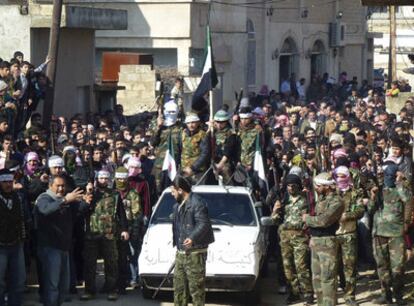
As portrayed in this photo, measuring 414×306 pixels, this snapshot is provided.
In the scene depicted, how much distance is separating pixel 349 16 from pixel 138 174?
1504 inches

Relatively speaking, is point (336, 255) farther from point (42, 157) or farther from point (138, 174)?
point (42, 157)

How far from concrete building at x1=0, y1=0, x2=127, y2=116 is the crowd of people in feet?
15.8

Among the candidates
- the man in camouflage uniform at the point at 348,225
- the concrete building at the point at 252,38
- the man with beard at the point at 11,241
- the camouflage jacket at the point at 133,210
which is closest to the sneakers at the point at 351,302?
the man in camouflage uniform at the point at 348,225

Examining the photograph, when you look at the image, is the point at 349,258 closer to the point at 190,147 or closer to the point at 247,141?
the point at 247,141

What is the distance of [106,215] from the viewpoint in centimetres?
1568

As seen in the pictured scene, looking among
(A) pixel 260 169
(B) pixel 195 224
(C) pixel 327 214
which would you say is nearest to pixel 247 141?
(A) pixel 260 169

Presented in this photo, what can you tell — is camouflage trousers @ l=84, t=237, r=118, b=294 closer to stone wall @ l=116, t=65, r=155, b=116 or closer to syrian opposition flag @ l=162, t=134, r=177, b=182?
syrian opposition flag @ l=162, t=134, r=177, b=182

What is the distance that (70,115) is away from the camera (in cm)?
2778

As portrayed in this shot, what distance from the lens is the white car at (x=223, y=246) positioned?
15164 millimetres

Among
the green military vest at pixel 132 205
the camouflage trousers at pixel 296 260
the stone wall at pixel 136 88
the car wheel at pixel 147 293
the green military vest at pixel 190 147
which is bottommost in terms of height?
the car wheel at pixel 147 293

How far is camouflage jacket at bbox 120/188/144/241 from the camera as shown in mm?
16172

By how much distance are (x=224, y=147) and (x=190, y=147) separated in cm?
51

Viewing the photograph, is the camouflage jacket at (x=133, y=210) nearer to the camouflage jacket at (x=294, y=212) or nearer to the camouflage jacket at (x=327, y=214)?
the camouflage jacket at (x=294, y=212)

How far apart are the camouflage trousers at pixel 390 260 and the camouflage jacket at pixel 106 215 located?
130 inches
